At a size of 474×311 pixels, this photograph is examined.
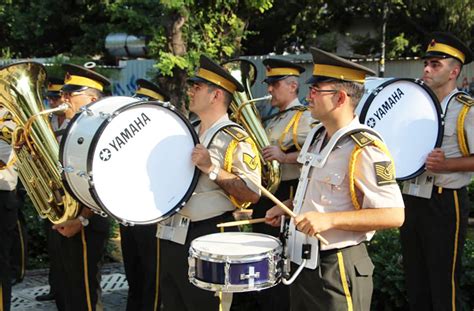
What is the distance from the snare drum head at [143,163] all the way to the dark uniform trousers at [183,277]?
0.23 meters

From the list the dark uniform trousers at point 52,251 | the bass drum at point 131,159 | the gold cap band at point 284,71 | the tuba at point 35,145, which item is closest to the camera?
the bass drum at point 131,159

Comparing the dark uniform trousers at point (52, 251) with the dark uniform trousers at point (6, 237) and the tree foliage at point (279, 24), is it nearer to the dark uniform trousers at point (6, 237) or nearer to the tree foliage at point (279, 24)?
the dark uniform trousers at point (6, 237)

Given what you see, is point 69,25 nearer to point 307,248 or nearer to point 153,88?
point 153,88

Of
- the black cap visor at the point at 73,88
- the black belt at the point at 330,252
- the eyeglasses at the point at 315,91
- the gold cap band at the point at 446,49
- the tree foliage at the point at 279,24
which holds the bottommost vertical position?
the black belt at the point at 330,252

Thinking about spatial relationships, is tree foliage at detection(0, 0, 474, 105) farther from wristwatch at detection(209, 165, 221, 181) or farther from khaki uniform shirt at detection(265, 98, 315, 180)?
wristwatch at detection(209, 165, 221, 181)

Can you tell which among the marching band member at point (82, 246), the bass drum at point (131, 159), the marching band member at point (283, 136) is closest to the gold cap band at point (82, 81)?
the marching band member at point (82, 246)

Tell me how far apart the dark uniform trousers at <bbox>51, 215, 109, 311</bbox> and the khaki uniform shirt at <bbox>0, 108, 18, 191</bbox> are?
81cm

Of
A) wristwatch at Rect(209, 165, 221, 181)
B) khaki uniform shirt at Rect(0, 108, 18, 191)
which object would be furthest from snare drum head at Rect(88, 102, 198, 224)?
khaki uniform shirt at Rect(0, 108, 18, 191)

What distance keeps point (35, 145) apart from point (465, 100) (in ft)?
8.95

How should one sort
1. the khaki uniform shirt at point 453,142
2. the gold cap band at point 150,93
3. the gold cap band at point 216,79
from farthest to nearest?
the gold cap band at point 150,93 < the khaki uniform shirt at point 453,142 < the gold cap band at point 216,79

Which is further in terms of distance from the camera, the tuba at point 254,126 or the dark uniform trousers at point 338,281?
the tuba at point 254,126

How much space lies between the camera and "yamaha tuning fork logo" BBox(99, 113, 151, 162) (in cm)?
322

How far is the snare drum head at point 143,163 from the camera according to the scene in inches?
126

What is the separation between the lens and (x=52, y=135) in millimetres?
3885
